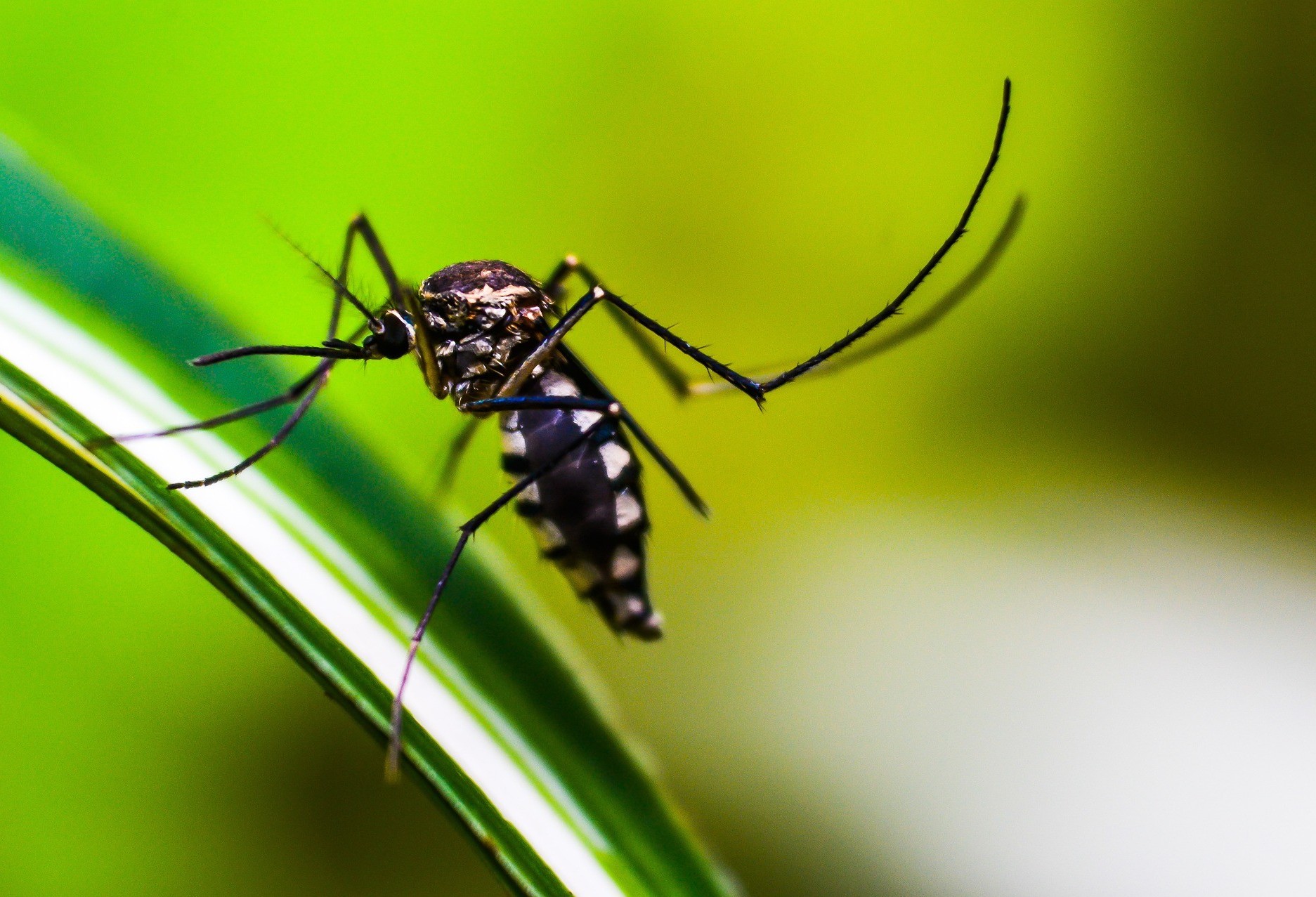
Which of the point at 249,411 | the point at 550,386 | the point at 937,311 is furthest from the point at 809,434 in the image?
the point at 249,411

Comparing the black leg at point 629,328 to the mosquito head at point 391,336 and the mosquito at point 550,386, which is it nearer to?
the mosquito at point 550,386

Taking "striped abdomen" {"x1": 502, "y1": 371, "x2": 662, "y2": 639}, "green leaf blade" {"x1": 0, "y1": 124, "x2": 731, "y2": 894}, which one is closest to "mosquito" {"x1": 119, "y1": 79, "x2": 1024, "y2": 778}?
"striped abdomen" {"x1": 502, "y1": 371, "x2": 662, "y2": 639}

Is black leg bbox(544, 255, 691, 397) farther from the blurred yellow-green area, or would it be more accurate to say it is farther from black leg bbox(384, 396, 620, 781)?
the blurred yellow-green area

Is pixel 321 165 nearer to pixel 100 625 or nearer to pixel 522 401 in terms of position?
pixel 100 625

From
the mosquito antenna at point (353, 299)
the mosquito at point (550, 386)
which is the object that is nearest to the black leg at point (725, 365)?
the mosquito at point (550, 386)

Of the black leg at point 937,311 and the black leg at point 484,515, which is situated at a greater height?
the black leg at point 484,515

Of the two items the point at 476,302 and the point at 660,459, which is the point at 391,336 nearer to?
the point at 476,302

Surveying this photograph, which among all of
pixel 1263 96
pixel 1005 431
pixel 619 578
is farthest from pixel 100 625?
pixel 1263 96
